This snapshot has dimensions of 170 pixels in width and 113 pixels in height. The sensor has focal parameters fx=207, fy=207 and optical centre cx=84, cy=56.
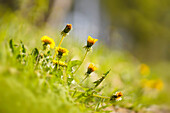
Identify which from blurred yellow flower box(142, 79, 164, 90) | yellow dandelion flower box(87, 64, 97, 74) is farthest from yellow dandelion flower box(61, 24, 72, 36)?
blurred yellow flower box(142, 79, 164, 90)

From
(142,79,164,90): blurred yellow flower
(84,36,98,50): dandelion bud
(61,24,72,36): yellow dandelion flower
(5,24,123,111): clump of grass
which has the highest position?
(142,79,164,90): blurred yellow flower

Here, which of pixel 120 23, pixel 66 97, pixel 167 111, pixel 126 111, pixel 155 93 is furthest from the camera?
pixel 120 23

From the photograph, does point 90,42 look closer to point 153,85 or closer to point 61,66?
point 61,66

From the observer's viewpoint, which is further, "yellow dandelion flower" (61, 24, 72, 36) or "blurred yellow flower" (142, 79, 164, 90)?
"blurred yellow flower" (142, 79, 164, 90)

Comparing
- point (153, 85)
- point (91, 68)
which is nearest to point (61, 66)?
point (91, 68)

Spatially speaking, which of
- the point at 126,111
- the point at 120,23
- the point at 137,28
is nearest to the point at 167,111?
the point at 126,111

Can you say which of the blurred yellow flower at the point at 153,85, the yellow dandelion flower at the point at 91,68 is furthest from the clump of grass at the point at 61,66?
the blurred yellow flower at the point at 153,85

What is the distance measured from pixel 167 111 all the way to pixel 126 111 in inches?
31.2

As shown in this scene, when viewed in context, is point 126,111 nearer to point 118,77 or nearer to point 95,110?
point 95,110

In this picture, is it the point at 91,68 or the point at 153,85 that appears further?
the point at 153,85

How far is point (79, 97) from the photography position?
116 centimetres

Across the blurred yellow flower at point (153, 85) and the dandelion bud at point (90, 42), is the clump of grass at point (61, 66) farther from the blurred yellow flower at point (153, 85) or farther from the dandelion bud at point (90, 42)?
the blurred yellow flower at point (153, 85)

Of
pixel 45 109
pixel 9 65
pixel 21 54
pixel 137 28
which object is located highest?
pixel 137 28

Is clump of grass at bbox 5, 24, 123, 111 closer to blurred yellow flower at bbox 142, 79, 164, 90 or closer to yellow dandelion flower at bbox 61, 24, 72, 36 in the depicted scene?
yellow dandelion flower at bbox 61, 24, 72, 36
